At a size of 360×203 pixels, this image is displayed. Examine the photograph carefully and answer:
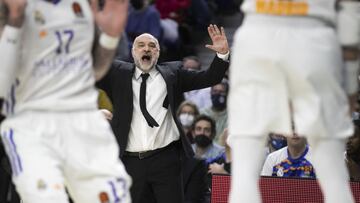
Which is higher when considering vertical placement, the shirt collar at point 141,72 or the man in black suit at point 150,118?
the shirt collar at point 141,72

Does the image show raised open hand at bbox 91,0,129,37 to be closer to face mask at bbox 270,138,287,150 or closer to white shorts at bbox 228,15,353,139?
white shorts at bbox 228,15,353,139

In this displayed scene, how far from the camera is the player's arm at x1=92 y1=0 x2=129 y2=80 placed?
6992mm

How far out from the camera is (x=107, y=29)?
7.00m

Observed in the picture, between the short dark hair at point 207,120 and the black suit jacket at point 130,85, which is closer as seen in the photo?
the black suit jacket at point 130,85

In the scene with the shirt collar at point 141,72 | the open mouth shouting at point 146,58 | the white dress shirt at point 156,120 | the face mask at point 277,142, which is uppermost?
the open mouth shouting at point 146,58

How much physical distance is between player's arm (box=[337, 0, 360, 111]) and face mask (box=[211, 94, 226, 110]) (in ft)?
20.4

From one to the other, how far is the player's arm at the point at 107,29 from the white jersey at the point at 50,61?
161 millimetres

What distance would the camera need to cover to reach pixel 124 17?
7.00 m

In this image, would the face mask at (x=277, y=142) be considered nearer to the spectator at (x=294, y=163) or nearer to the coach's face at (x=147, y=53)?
the spectator at (x=294, y=163)

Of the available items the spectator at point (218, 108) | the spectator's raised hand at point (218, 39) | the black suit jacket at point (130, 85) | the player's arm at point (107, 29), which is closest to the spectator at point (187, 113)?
the spectator at point (218, 108)

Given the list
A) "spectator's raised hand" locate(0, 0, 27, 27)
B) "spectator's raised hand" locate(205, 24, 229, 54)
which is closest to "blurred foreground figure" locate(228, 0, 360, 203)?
"spectator's raised hand" locate(0, 0, 27, 27)

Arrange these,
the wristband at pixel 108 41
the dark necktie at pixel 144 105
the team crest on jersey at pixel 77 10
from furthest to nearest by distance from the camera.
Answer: the dark necktie at pixel 144 105, the wristband at pixel 108 41, the team crest on jersey at pixel 77 10

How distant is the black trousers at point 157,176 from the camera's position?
Result: 379 inches

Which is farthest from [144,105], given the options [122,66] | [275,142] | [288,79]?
[288,79]
